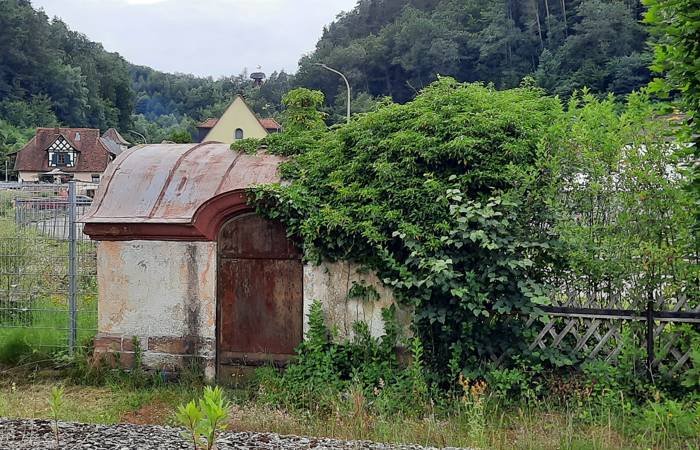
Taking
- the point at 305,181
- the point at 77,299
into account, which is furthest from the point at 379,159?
the point at 77,299

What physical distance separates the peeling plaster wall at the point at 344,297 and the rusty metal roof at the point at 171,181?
144cm

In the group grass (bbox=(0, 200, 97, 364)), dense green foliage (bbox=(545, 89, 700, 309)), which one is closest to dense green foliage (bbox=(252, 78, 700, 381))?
dense green foliage (bbox=(545, 89, 700, 309))

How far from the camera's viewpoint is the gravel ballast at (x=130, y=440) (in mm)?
5340

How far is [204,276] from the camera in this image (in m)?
8.80

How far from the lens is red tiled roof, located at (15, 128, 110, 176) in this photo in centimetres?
7031

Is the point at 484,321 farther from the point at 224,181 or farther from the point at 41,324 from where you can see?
the point at 41,324

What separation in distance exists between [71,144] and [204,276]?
6848 centimetres

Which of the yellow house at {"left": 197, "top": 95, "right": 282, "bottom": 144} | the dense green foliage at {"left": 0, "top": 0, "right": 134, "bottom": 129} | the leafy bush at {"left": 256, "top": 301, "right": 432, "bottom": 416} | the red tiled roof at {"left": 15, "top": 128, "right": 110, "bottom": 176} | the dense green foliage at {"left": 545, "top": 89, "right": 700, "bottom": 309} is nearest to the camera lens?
the dense green foliage at {"left": 545, "top": 89, "right": 700, "bottom": 309}

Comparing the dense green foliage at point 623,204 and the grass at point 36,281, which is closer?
the dense green foliage at point 623,204

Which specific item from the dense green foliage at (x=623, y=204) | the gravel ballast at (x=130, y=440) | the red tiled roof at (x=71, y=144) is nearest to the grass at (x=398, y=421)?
the gravel ballast at (x=130, y=440)

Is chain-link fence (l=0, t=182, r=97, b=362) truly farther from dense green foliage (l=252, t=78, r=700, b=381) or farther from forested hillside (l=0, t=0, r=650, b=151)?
forested hillside (l=0, t=0, r=650, b=151)

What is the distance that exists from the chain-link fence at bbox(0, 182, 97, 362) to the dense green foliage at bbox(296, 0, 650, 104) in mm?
38996

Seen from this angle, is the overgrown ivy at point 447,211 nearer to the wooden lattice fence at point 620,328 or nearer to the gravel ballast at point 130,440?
the wooden lattice fence at point 620,328

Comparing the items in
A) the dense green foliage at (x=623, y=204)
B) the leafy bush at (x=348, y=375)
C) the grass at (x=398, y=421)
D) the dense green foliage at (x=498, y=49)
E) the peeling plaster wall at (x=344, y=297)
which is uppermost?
the dense green foliage at (x=498, y=49)
